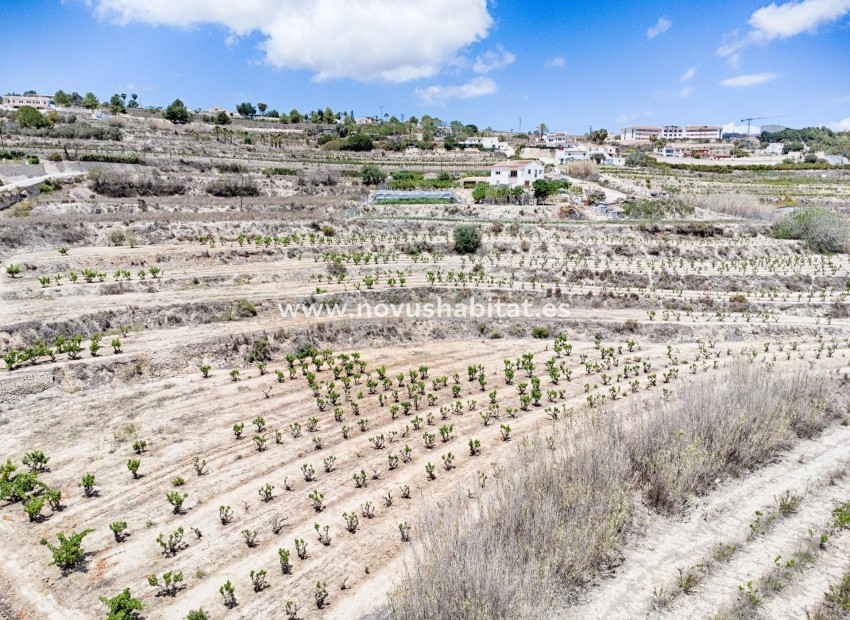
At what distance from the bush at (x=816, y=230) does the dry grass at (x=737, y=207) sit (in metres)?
6.70

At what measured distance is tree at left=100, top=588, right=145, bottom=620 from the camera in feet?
23.2

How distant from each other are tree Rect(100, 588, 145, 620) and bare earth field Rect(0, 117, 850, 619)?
400 mm

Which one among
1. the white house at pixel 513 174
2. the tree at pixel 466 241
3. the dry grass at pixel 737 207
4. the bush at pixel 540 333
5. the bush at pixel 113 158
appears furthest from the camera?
the white house at pixel 513 174

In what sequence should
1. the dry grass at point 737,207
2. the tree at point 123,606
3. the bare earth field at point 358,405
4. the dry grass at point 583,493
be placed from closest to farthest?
the dry grass at point 583,493 < the tree at point 123,606 < the bare earth field at point 358,405 < the dry grass at point 737,207

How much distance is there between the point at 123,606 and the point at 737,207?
56.4 m

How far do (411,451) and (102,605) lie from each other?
665 centimetres

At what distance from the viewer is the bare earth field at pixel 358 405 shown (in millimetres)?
8180

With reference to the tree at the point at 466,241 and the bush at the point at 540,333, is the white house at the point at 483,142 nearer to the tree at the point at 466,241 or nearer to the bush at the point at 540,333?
the tree at the point at 466,241

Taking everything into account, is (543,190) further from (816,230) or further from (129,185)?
(129,185)

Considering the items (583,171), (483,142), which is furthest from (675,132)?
(583,171)

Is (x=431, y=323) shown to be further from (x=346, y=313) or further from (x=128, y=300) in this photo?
(x=128, y=300)

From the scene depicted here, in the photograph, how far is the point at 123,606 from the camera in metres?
7.21

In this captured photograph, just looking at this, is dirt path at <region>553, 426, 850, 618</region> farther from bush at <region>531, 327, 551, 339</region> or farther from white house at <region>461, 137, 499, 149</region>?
white house at <region>461, 137, 499, 149</region>

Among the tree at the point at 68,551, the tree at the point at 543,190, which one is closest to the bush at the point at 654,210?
the tree at the point at 543,190
